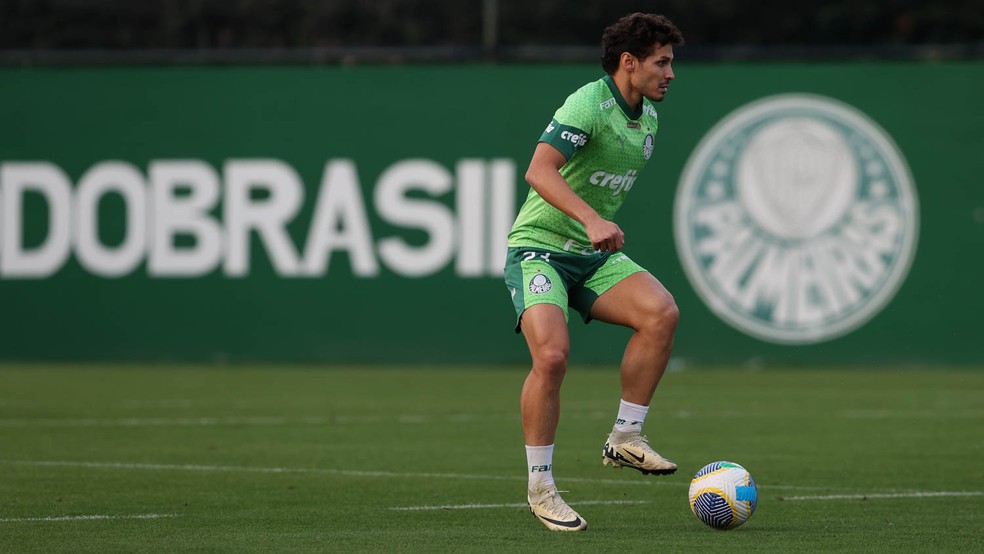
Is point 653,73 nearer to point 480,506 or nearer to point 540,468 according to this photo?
point 540,468

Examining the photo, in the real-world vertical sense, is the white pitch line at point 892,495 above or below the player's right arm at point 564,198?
below

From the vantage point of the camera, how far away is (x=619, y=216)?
68.3ft

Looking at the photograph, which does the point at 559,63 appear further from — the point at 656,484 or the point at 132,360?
the point at 656,484

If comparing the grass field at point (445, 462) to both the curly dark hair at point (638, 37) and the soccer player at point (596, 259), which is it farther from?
the curly dark hair at point (638, 37)

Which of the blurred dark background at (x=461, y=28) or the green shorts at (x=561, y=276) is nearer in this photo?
the green shorts at (x=561, y=276)

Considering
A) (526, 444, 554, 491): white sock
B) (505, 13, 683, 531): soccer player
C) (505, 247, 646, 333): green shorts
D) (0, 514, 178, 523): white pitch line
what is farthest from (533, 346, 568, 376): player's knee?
(0, 514, 178, 523): white pitch line

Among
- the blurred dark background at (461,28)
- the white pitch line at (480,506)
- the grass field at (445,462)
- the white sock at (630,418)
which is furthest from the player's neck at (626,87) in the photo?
the blurred dark background at (461,28)

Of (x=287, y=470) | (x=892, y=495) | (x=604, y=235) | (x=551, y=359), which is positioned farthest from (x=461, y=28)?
(x=604, y=235)

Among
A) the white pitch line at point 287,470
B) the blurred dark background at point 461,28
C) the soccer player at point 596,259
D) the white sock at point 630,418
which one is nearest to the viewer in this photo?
the soccer player at point 596,259

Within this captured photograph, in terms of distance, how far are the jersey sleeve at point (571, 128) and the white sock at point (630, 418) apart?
1.34m

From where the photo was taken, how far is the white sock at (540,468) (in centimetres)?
830

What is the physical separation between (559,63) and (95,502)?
12909 millimetres

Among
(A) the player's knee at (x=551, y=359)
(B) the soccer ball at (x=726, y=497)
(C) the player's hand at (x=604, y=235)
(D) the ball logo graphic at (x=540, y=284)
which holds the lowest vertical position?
(B) the soccer ball at (x=726, y=497)

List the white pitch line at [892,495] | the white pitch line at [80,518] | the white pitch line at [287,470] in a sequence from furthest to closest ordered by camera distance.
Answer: the white pitch line at [287,470]
the white pitch line at [892,495]
the white pitch line at [80,518]
